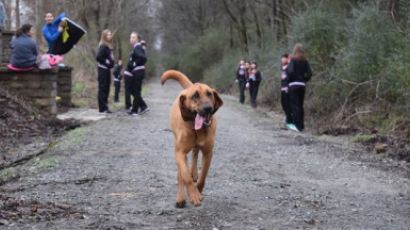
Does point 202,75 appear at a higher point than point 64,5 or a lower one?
lower

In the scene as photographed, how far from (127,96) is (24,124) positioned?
5.89 metres

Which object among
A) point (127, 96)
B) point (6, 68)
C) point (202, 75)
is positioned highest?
point (6, 68)

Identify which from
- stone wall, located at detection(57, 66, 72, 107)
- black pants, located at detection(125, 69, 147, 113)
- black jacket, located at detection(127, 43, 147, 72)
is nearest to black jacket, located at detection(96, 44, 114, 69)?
black jacket, located at detection(127, 43, 147, 72)

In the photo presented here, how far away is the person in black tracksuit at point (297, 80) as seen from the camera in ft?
51.0

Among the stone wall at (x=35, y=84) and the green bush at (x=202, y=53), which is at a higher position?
the stone wall at (x=35, y=84)

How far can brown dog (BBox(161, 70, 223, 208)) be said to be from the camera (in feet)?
20.0

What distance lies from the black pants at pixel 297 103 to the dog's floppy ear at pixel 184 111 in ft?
31.8

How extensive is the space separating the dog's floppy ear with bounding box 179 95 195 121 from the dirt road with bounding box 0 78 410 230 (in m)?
0.88

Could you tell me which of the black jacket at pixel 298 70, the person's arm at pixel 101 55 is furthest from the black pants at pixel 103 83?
the black jacket at pixel 298 70

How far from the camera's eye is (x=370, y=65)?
15891 mm

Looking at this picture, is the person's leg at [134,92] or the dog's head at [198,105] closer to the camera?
the dog's head at [198,105]

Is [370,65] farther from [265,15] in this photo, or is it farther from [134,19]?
[134,19]

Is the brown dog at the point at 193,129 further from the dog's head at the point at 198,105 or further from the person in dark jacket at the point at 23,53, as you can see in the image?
the person in dark jacket at the point at 23,53

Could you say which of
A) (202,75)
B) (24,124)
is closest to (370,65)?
(24,124)
